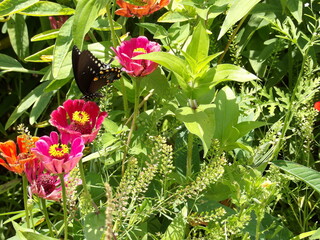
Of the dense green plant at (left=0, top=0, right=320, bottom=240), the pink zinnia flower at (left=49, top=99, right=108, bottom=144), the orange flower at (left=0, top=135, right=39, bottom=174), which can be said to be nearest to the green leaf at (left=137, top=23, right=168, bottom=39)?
the dense green plant at (left=0, top=0, right=320, bottom=240)

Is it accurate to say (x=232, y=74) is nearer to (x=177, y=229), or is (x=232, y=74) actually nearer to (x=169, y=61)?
(x=169, y=61)

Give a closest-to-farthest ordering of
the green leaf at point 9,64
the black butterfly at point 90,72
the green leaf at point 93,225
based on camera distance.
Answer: the green leaf at point 93,225
the black butterfly at point 90,72
the green leaf at point 9,64

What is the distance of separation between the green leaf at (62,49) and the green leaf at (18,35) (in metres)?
0.49

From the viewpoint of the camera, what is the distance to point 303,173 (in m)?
1.29

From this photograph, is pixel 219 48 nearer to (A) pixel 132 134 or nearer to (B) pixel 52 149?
(A) pixel 132 134

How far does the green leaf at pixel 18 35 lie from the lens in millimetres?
1767

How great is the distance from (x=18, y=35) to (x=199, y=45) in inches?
30.7

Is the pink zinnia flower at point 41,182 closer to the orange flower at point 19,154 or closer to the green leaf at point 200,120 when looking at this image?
the orange flower at point 19,154

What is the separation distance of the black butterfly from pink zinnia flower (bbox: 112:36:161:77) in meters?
0.04

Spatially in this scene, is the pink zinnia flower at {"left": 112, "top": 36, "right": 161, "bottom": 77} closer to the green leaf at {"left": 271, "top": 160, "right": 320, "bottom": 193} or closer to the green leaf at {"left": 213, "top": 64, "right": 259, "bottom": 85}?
the green leaf at {"left": 213, "top": 64, "right": 259, "bottom": 85}

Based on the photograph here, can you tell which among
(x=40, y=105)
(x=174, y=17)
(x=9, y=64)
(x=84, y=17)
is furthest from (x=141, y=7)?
(x=9, y=64)

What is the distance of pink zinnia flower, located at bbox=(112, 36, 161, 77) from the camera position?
45.1 inches

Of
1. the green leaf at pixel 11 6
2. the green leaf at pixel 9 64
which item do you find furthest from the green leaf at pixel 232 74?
the green leaf at pixel 9 64

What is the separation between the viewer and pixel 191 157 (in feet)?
4.32
